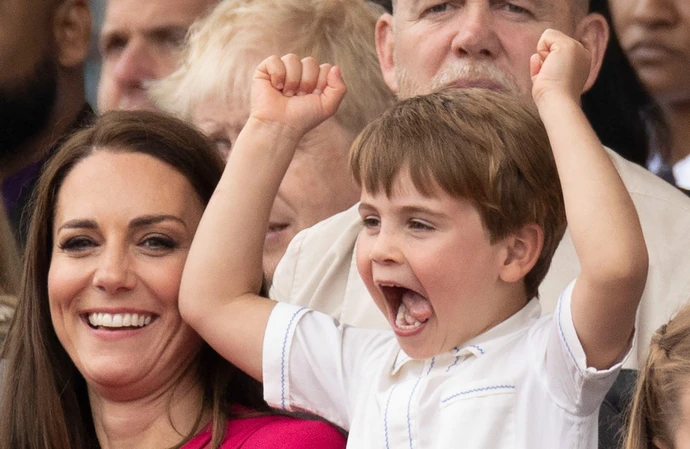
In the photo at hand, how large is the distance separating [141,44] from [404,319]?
5.72ft

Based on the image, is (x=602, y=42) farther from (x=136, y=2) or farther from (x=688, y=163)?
(x=136, y=2)

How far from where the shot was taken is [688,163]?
2594 millimetres

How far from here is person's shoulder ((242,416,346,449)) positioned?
6.24 feet

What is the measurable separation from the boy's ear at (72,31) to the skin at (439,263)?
1.94 m

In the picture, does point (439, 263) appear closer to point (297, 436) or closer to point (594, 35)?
point (297, 436)

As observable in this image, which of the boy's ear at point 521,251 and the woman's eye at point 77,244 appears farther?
the woman's eye at point 77,244

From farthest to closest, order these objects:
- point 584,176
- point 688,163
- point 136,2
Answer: point 136,2 < point 688,163 < point 584,176

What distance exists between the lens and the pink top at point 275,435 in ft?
6.25

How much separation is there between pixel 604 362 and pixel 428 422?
0.80 feet

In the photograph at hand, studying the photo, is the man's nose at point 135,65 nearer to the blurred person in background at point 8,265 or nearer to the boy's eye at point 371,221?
the blurred person in background at point 8,265

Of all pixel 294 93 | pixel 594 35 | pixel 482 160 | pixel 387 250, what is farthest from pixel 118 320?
pixel 594 35

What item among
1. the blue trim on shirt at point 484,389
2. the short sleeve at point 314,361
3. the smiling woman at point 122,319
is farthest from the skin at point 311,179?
the blue trim on shirt at point 484,389

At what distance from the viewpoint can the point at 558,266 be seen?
232 centimetres

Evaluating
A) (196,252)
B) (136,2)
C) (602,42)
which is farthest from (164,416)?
(136,2)
